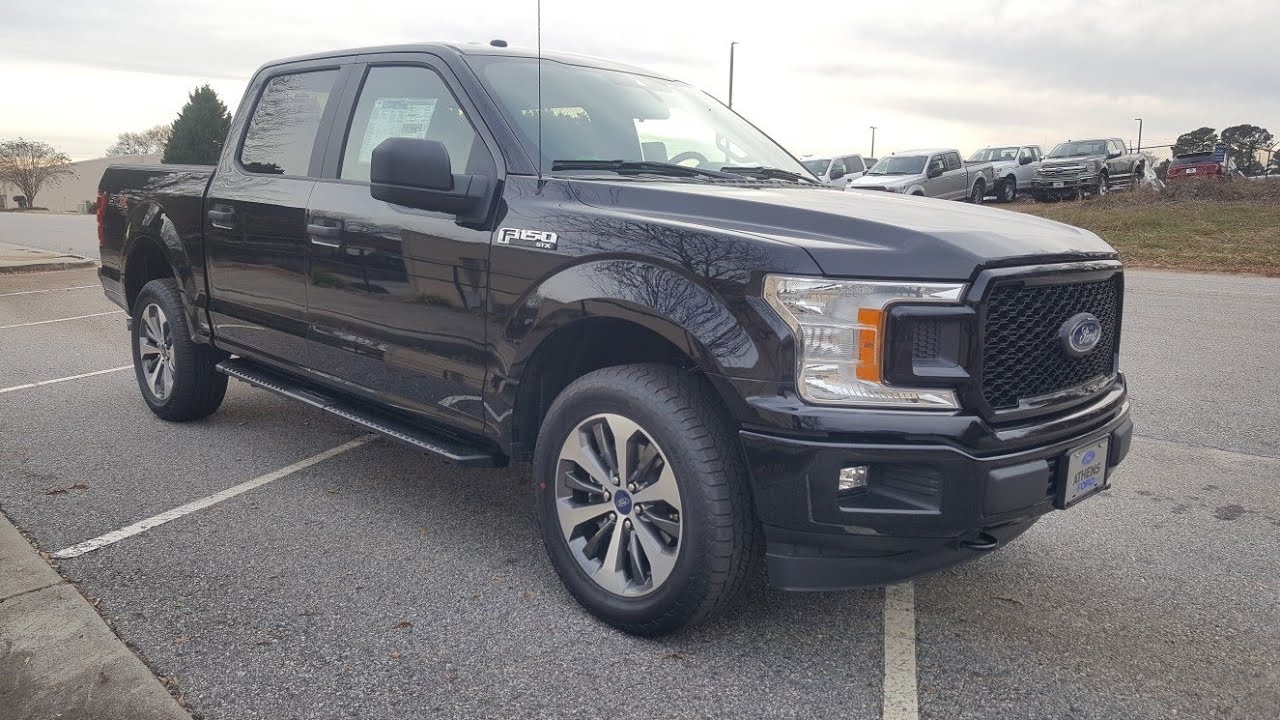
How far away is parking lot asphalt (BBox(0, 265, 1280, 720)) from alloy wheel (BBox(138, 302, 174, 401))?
13.1 inches

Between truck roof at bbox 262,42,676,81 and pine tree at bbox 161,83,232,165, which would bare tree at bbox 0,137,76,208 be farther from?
truck roof at bbox 262,42,676,81

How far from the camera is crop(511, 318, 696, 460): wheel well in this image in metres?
3.31

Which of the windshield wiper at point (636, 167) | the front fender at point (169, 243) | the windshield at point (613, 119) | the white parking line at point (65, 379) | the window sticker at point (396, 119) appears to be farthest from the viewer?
the white parking line at point (65, 379)

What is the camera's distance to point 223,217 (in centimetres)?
491

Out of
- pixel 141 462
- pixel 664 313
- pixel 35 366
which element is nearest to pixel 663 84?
pixel 664 313

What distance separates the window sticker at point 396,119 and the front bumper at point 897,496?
6.71 ft

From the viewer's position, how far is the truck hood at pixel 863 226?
2.71 m

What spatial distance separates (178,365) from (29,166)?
82519 mm

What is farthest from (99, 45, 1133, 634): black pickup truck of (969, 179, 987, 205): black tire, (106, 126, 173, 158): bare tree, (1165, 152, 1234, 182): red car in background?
(106, 126, 173, 158): bare tree

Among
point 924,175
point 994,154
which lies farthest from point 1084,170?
point 924,175

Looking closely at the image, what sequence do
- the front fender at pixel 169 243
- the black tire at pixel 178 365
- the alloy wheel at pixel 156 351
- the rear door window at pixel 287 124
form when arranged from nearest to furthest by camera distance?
the rear door window at pixel 287 124 < the front fender at pixel 169 243 < the black tire at pixel 178 365 < the alloy wheel at pixel 156 351

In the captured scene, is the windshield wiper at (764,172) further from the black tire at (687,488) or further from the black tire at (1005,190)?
the black tire at (1005,190)

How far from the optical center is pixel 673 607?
9.88 ft

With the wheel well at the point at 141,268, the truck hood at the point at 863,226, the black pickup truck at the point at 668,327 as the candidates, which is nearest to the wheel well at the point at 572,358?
the black pickup truck at the point at 668,327
